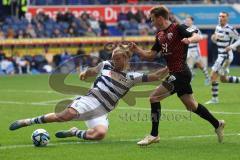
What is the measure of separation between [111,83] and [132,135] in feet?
4.82

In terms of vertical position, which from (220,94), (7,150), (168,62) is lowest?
(220,94)

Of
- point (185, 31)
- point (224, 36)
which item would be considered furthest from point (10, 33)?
point (185, 31)

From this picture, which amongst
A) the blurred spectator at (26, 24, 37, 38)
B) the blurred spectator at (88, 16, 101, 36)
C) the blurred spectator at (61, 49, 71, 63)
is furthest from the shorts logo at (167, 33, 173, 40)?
the blurred spectator at (88, 16, 101, 36)

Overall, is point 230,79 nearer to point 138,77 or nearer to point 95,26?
point 138,77

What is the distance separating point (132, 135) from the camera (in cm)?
1330

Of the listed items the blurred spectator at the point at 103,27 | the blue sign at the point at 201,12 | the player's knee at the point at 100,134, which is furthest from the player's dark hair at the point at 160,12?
the blue sign at the point at 201,12

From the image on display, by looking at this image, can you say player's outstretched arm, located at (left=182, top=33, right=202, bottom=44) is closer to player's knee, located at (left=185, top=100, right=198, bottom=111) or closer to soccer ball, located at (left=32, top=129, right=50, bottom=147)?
player's knee, located at (left=185, top=100, right=198, bottom=111)

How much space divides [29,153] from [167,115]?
6.00 metres

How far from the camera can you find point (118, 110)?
58.5 feet

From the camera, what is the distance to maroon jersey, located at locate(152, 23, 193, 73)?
12055 mm

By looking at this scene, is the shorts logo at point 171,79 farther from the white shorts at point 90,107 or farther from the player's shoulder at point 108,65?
the white shorts at point 90,107

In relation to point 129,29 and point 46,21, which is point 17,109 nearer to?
point 46,21

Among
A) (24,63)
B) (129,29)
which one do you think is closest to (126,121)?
(24,63)

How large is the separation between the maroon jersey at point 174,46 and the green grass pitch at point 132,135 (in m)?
1.24
